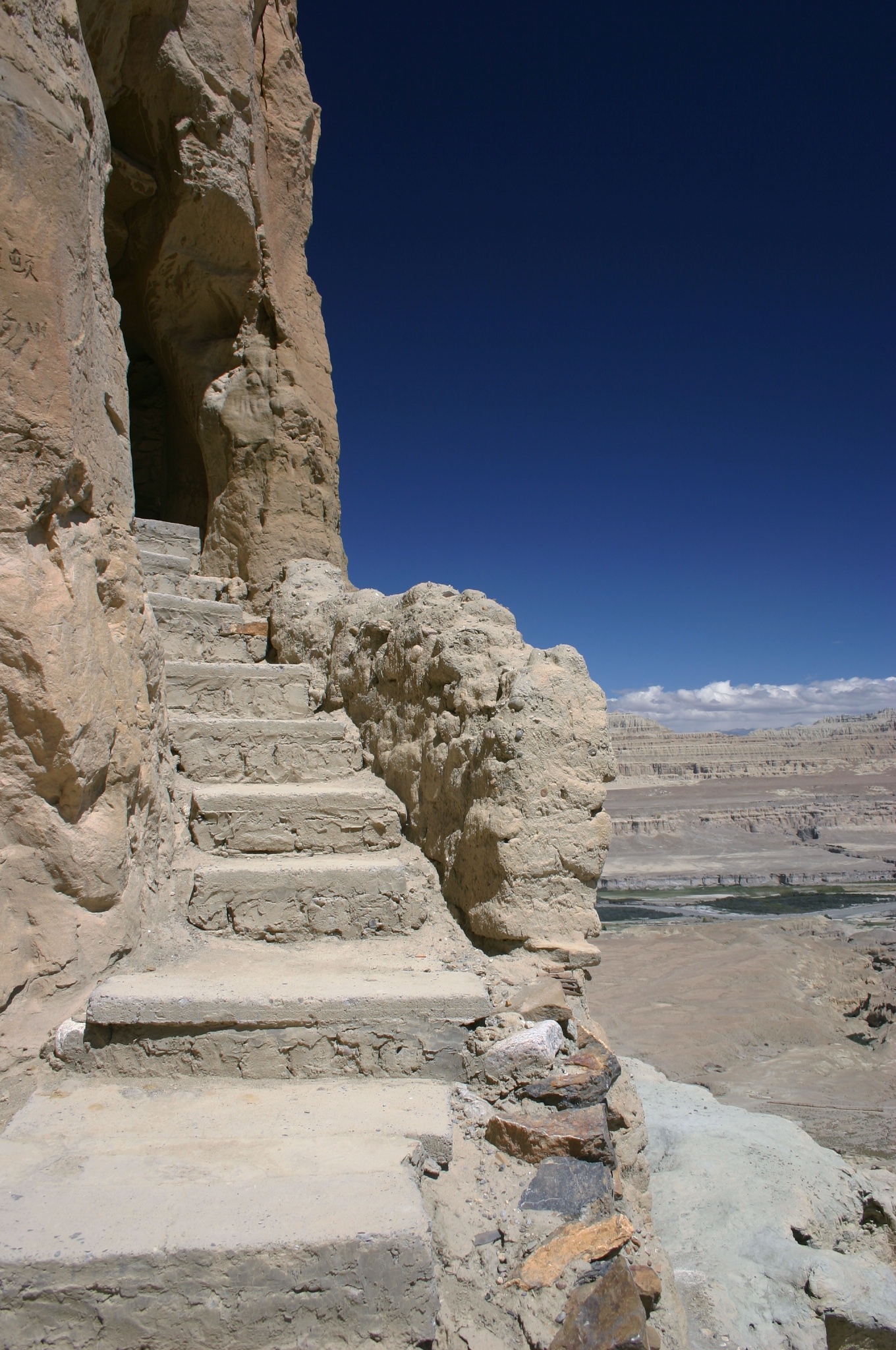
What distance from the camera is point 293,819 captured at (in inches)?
134

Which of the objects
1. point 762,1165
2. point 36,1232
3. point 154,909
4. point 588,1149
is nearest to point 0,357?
point 154,909

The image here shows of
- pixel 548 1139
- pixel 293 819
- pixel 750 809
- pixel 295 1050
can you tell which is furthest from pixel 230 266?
pixel 750 809

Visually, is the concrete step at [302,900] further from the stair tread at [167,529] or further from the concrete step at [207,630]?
the stair tread at [167,529]

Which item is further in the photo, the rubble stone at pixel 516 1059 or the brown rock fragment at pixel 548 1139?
the rubble stone at pixel 516 1059

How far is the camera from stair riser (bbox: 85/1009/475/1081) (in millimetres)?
2254

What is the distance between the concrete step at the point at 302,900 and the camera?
9.84 feet

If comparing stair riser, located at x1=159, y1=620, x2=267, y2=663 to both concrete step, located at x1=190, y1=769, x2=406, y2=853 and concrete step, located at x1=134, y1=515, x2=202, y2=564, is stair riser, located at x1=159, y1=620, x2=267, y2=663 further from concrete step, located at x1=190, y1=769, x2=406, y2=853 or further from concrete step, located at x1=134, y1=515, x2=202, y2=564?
concrete step, located at x1=190, y1=769, x2=406, y2=853

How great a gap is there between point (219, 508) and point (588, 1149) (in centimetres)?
532

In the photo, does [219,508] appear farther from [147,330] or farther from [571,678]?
[571,678]

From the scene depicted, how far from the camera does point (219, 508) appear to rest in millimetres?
6215

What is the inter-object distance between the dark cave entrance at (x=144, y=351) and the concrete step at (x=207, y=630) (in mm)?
1289

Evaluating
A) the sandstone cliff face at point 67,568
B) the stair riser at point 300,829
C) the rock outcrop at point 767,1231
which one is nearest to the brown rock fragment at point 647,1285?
the sandstone cliff face at point 67,568

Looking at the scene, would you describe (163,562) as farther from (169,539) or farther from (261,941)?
(261,941)

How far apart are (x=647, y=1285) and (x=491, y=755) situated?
171 centimetres
